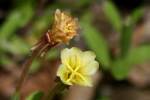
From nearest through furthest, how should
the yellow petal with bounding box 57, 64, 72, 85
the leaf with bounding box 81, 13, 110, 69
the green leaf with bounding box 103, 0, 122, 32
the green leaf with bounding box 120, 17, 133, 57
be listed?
the yellow petal with bounding box 57, 64, 72, 85, the green leaf with bounding box 120, 17, 133, 57, the leaf with bounding box 81, 13, 110, 69, the green leaf with bounding box 103, 0, 122, 32

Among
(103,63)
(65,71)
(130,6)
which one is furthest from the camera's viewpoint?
(130,6)

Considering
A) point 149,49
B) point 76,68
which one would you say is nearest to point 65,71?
point 76,68

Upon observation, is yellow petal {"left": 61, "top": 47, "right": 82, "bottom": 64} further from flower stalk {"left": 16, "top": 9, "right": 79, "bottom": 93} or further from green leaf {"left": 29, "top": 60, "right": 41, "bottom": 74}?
green leaf {"left": 29, "top": 60, "right": 41, "bottom": 74}

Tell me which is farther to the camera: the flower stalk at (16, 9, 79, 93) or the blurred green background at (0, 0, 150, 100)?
the blurred green background at (0, 0, 150, 100)

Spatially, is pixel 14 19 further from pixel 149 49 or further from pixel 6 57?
pixel 149 49

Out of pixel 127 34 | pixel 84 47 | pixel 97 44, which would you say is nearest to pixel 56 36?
pixel 127 34

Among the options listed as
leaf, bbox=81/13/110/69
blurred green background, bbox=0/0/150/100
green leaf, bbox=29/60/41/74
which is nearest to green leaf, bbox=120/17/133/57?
blurred green background, bbox=0/0/150/100

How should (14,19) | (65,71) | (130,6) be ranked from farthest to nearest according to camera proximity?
(130,6), (14,19), (65,71)

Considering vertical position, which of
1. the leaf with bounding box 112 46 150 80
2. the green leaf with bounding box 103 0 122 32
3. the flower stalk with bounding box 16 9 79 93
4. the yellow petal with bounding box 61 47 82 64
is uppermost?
the flower stalk with bounding box 16 9 79 93
